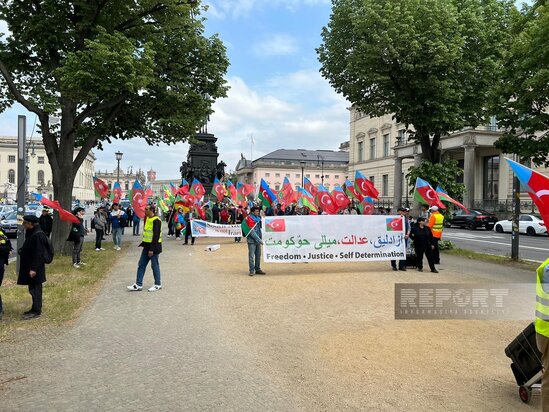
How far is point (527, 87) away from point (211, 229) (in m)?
14.8

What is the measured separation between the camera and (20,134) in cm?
1205

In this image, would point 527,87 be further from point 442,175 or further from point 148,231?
point 148,231

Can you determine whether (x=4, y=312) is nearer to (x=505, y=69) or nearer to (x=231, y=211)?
(x=505, y=69)

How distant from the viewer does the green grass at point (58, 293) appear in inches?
303

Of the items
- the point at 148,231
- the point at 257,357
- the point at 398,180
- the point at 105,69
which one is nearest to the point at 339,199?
the point at 105,69

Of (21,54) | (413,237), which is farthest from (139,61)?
(413,237)

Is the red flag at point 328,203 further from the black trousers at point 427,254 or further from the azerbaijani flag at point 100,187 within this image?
the azerbaijani flag at point 100,187

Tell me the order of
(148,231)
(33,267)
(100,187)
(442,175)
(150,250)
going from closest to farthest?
(33,267) → (150,250) → (148,231) → (442,175) → (100,187)

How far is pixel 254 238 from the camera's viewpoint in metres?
12.8

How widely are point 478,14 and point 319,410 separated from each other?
A: 19.7m

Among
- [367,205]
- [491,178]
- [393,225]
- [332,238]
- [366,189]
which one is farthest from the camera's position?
[491,178]

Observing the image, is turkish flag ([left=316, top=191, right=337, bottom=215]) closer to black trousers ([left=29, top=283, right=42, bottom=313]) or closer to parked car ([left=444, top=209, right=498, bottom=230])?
black trousers ([left=29, top=283, right=42, bottom=313])

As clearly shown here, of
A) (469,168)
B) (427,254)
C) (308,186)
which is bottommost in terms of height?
(427,254)

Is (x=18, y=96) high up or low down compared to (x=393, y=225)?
up
